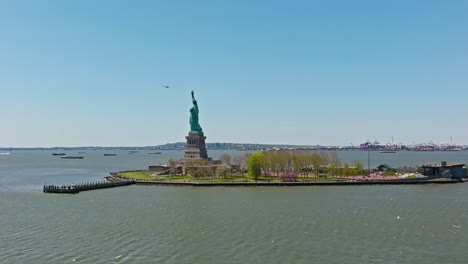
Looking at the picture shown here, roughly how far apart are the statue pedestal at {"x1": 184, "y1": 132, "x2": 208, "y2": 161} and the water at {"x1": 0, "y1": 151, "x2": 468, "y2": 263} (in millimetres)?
31370

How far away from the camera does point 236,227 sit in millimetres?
35000

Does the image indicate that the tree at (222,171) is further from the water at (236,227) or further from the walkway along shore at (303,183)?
the water at (236,227)

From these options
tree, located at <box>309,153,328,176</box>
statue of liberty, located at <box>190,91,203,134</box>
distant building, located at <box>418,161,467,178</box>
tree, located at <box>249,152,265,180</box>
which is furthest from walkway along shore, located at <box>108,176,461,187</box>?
statue of liberty, located at <box>190,91,203,134</box>

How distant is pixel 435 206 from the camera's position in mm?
45500

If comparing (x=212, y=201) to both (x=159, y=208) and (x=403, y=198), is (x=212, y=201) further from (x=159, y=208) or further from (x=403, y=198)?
(x=403, y=198)

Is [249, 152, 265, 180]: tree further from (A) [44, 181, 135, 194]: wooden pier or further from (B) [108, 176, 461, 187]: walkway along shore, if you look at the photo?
(A) [44, 181, 135, 194]: wooden pier

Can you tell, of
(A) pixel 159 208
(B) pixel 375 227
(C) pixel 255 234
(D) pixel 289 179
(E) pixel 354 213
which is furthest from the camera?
(D) pixel 289 179

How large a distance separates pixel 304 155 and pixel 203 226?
4803cm

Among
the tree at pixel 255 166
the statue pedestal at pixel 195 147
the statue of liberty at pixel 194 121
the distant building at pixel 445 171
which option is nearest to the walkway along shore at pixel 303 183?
the distant building at pixel 445 171

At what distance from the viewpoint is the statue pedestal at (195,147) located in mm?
88562

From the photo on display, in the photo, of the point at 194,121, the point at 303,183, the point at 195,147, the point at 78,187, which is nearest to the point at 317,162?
the point at 303,183

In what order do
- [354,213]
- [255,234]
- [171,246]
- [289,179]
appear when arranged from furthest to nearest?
[289,179], [354,213], [255,234], [171,246]

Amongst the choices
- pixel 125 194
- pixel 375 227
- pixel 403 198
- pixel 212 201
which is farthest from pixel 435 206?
pixel 125 194

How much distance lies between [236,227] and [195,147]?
55.4m
